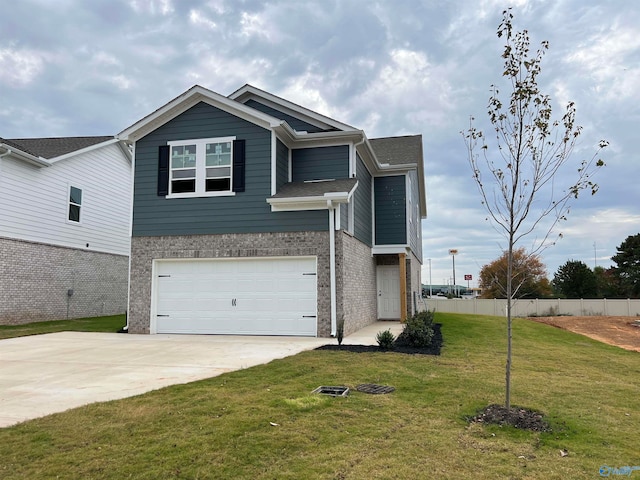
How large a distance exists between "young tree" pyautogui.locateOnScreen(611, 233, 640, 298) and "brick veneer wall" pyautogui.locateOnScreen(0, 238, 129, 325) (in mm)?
38806

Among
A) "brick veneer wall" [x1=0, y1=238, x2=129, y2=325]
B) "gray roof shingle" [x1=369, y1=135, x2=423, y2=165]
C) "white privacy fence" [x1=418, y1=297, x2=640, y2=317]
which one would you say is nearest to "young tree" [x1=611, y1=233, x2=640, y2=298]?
"white privacy fence" [x1=418, y1=297, x2=640, y2=317]

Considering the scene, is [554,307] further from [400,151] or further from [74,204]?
[74,204]

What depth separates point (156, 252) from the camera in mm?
13266

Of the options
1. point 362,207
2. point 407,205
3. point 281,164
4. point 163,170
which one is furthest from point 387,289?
point 163,170

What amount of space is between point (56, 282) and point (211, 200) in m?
8.69

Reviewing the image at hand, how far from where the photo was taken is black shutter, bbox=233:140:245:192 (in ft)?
41.7

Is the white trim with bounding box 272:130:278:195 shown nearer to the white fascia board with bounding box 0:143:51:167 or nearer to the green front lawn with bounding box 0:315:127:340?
the green front lawn with bounding box 0:315:127:340

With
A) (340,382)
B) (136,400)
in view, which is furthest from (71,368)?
(340,382)

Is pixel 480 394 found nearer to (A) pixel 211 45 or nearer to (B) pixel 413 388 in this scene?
(B) pixel 413 388

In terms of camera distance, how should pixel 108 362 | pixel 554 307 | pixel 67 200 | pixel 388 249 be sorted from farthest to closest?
pixel 554 307, pixel 67 200, pixel 388 249, pixel 108 362

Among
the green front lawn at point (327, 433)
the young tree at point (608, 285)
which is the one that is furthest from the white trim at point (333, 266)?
the young tree at point (608, 285)

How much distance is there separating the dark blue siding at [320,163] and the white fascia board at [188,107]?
1.72 m

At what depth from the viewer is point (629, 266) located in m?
39.1

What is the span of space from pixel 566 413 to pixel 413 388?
73.9 inches
